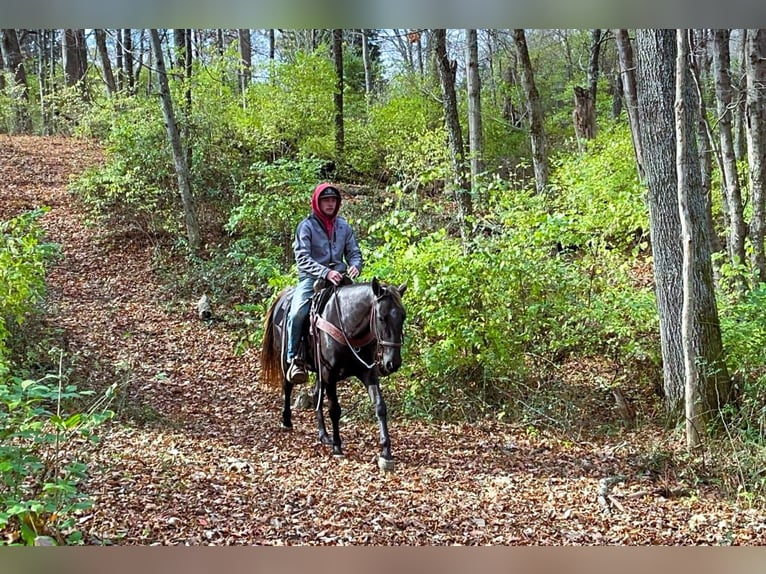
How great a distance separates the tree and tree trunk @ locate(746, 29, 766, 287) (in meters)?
1.61

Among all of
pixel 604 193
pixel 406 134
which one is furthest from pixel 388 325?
pixel 406 134

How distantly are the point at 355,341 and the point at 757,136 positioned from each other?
3884mm

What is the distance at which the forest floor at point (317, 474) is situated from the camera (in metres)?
3.06

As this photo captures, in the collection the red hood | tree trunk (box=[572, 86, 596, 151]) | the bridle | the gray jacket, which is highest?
tree trunk (box=[572, 86, 596, 151])

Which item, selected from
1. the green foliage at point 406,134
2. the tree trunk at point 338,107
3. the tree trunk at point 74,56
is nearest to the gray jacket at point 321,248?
the green foliage at point 406,134

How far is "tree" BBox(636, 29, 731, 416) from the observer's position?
3.99 meters

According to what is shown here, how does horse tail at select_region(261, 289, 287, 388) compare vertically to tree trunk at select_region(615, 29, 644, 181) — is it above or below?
below

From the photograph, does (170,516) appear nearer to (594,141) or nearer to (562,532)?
(562,532)

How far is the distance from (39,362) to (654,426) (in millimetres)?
3864

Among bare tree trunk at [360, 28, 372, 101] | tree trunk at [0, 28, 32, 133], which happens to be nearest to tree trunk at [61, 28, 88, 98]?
tree trunk at [0, 28, 32, 133]

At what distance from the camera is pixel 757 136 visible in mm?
5504

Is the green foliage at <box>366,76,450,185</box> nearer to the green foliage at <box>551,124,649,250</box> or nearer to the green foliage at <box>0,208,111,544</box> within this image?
the green foliage at <box>551,124,649,250</box>

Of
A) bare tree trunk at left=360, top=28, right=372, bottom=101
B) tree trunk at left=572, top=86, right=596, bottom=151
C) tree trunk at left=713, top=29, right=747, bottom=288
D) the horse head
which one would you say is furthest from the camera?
bare tree trunk at left=360, top=28, right=372, bottom=101

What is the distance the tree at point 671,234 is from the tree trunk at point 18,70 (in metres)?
8.32
